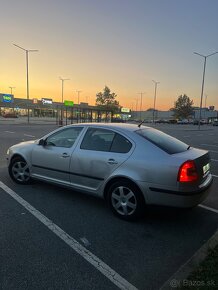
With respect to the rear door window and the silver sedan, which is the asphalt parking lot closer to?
the silver sedan

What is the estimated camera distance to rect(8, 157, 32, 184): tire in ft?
19.5

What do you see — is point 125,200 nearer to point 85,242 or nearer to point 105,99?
point 85,242

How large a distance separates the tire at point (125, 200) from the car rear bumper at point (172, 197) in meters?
0.18

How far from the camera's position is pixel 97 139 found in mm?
4926

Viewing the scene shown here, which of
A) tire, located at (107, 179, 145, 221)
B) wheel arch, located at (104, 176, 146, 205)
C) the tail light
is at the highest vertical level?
the tail light

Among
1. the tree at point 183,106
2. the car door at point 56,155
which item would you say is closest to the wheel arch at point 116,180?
the car door at point 56,155

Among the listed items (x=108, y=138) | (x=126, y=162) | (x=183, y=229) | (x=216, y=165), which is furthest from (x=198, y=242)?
(x=216, y=165)

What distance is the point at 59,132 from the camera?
5.56 metres

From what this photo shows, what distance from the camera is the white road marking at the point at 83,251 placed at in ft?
9.36

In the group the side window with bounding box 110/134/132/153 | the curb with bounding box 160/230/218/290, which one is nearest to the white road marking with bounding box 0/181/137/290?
the curb with bounding box 160/230/218/290

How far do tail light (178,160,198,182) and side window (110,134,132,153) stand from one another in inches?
35.7

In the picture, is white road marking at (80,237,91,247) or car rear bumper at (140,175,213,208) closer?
white road marking at (80,237,91,247)

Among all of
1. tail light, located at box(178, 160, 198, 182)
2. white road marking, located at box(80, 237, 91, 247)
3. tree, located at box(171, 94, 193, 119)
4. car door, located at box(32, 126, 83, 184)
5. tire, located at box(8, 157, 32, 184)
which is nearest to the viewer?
white road marking, located at box(80, 237, 91, 247)

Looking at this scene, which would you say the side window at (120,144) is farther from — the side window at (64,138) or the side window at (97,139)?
the side window at (64,138)
